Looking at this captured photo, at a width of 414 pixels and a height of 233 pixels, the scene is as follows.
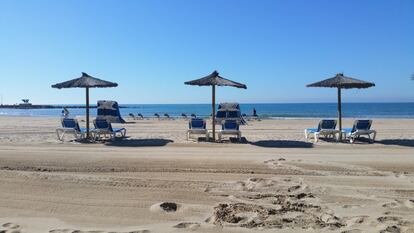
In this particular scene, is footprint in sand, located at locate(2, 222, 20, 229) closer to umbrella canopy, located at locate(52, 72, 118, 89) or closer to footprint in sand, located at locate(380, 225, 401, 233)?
footprint in sand, located at locate(380, 225, 401, 233)

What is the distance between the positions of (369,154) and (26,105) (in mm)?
103365

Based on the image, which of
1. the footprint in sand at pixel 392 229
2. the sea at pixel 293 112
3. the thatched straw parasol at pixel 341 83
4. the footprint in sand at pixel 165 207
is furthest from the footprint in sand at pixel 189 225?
the sea at pixel 293 112

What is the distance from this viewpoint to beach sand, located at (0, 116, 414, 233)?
438 centimetres

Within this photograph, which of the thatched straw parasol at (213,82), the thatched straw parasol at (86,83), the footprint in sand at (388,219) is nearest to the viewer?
the footprint in sand at (388,219)

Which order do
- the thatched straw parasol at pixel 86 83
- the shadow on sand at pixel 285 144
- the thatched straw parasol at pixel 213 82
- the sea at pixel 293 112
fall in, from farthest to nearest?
1. the sea at pixel 293 112
2. the thatched straw parasol at pixel 86 83
3. the thatched straw parasol at pixel 213 82
4. the shadow on sand at pixel 285 144

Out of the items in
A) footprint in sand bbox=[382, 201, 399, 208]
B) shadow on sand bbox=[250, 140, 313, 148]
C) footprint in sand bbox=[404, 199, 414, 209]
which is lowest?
footprint in sand bbox=[382, 201, 399, 208]

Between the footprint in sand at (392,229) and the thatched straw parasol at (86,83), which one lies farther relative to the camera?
the thatched straw parasol at (86,83)

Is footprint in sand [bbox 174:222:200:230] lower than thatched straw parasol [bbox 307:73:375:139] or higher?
lower

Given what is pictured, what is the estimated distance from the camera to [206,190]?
5.92 metres

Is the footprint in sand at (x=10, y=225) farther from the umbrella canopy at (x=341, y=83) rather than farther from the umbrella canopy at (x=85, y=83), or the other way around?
the umbrella canopy at (x=341, y=83)

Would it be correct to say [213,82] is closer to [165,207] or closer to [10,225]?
[165,207]

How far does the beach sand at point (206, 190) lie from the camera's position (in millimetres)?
4383

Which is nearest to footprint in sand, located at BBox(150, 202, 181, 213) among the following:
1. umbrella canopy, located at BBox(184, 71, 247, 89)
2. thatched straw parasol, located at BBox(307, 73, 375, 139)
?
umbrella canopy, located at BBox(184, 71, 247, 89)

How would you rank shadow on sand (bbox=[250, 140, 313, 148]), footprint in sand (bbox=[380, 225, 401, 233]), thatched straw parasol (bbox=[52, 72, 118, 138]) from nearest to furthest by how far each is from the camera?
footprint in sand (bbox=[380, 225, 401, 233]) → shadow on sand (bbox=[250, 140, 313, 148]) → thatched straw parasol (bbox=[52, 72, 118, 138])
